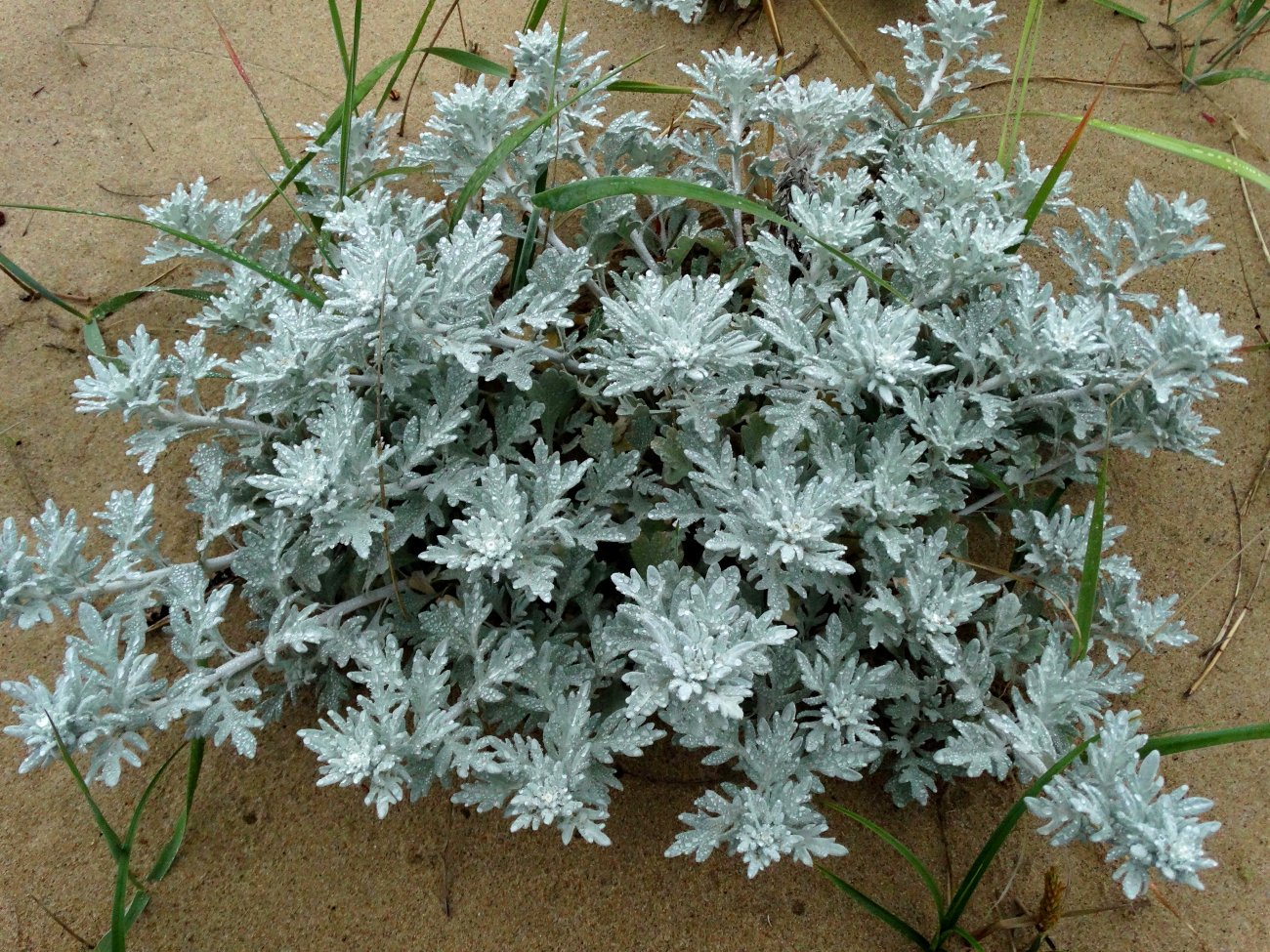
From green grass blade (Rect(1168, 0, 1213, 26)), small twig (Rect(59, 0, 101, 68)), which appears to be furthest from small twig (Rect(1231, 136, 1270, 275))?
small twig (Rect(59, 0, 101, 68))

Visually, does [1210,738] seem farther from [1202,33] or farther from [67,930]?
[1202,33]

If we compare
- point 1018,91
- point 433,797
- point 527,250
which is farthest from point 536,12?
point 433,797

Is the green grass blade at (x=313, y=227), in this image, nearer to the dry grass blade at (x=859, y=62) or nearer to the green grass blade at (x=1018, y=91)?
the dry grass blade at (x=859, y=62)

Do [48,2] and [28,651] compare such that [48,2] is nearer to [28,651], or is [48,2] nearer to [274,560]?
[28,651]

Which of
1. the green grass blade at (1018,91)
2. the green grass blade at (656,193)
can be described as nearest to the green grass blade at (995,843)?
the green grass blade at (656,193)

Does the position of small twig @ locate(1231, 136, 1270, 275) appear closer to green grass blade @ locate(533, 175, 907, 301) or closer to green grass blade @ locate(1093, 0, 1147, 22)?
green grass blade @ locate(1093, 0, 1147, 22)

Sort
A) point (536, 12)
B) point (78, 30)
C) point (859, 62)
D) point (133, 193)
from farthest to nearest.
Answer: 1. point (78, 30)
2. point (133, 193)
3. point (859, 62)
4. point (536, 12)

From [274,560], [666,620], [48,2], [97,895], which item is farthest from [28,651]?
[48,2]
